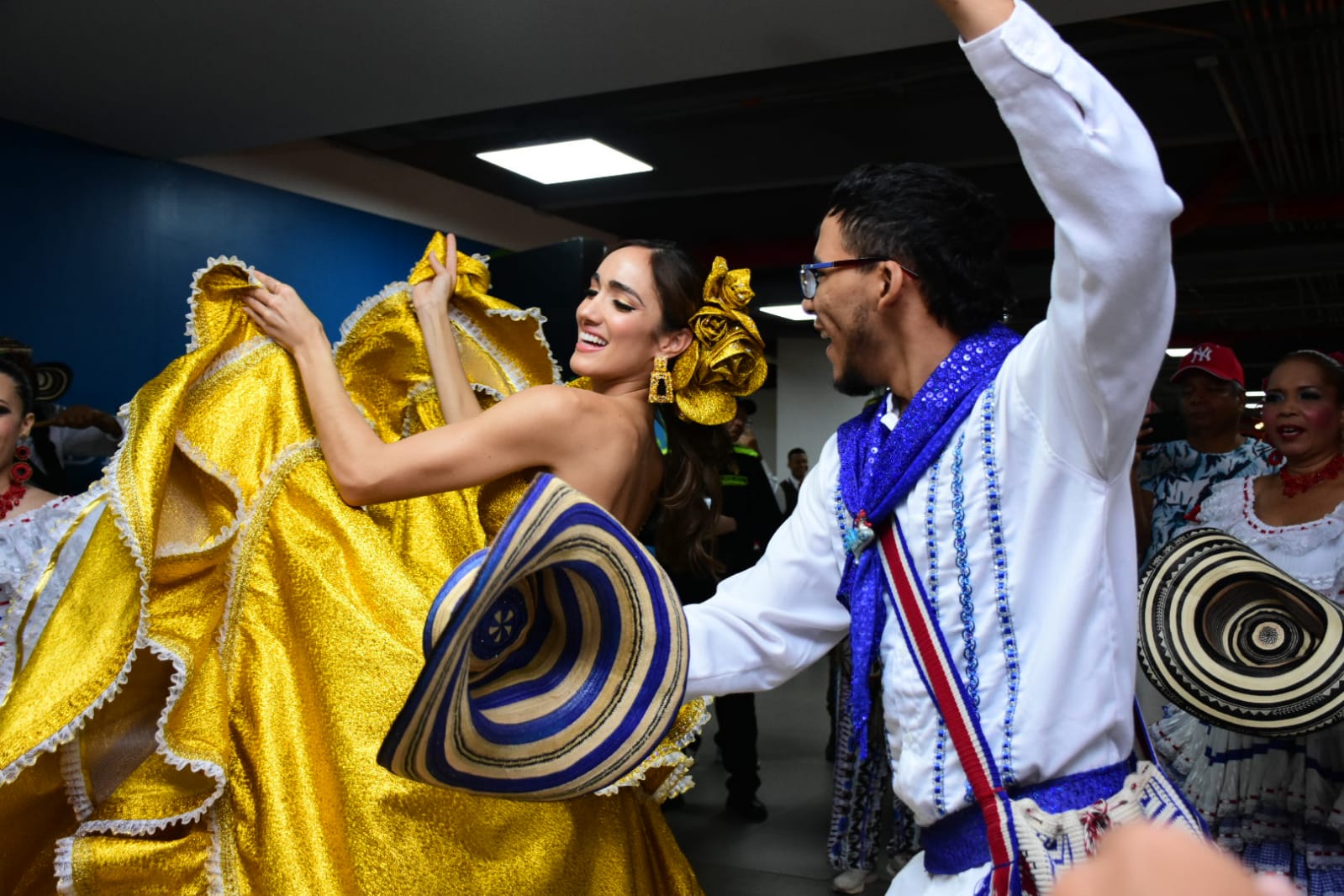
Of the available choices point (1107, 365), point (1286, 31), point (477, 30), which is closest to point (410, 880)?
point (1107, 365)

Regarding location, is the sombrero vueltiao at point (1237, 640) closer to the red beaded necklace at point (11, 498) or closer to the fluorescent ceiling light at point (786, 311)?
the red beaded necklace at point (11, 498)

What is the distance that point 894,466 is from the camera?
1364 millimetres

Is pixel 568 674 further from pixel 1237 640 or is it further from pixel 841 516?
pixel 1237 640

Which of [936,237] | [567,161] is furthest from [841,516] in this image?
[567,161]

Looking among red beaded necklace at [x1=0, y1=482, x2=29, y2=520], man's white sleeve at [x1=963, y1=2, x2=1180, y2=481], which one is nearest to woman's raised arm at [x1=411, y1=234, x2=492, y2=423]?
man's white sleeve at [x1=963, y1=2, x2=1180, y2=481]

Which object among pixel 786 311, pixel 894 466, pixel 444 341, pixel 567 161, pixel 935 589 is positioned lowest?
pixel 935 589

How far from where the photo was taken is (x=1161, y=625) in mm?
2350

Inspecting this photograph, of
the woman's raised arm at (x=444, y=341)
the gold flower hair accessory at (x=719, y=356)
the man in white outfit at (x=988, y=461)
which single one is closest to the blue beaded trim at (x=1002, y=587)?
the man in white outfit at (x=988, y=461)

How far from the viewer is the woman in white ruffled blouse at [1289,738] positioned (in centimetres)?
307

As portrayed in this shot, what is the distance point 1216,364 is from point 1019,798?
3.45 m

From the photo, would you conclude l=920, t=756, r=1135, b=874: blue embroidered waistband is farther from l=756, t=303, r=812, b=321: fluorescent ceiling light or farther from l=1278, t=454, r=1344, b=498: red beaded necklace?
l=756, t=303, r=812, b=321: fluorescent ceiling light

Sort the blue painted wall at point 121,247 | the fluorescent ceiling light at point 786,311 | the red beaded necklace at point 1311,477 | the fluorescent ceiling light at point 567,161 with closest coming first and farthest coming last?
the red beaded necklace at point 1311,477
the blue painted wall at point 121,247
the fluorescent ceiling light at point 567,161
the fluorescent ceiling light at point 786,311

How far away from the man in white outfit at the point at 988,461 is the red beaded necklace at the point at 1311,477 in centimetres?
240

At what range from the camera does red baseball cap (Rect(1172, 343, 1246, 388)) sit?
13.6ft
